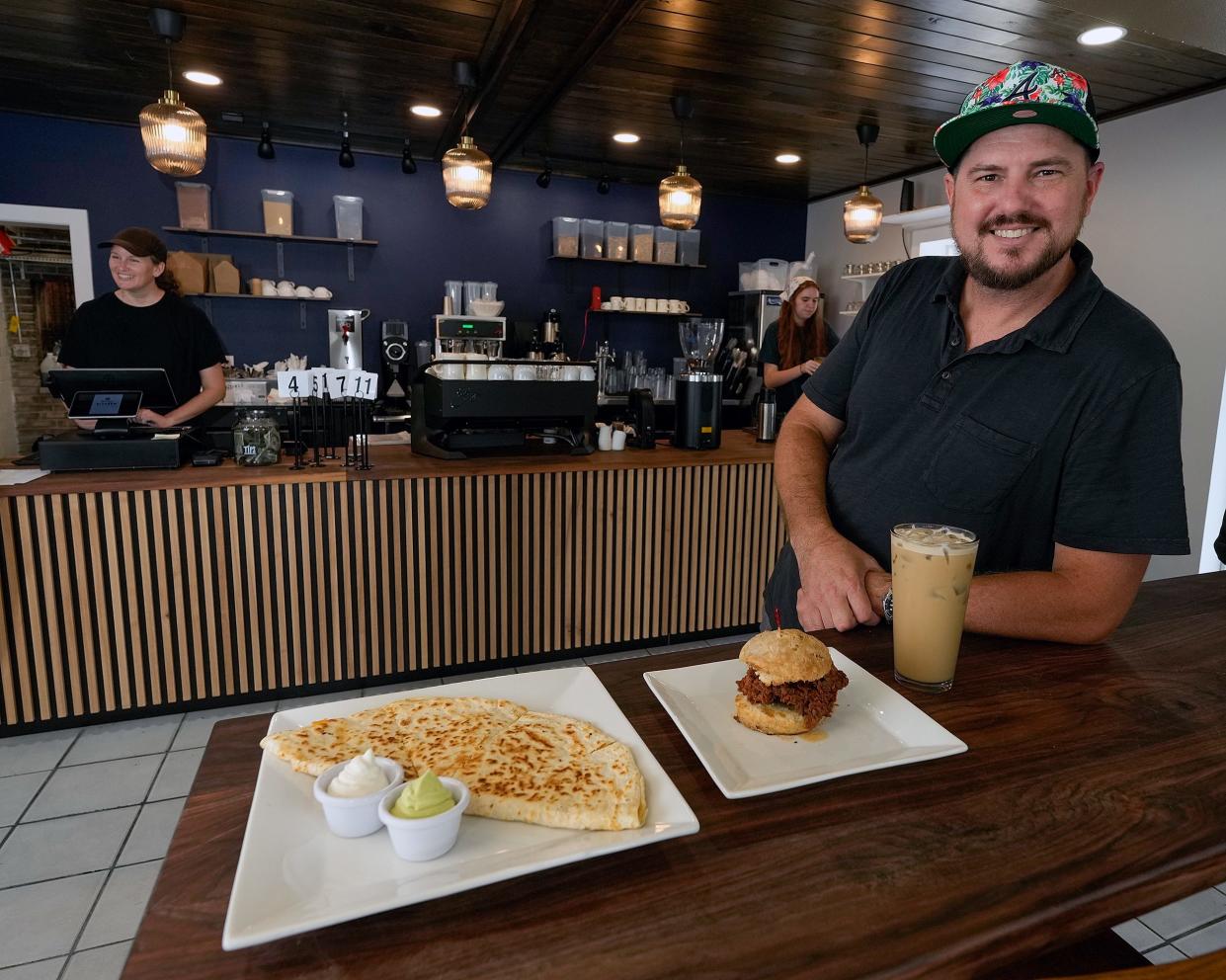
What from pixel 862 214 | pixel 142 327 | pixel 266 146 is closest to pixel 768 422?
pixel 862 214

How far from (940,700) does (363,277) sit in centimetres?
659

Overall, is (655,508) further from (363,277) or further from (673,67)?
(363,277)

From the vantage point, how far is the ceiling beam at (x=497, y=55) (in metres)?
3.59

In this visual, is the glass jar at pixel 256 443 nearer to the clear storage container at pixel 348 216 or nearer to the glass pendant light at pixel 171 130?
the glass pendant light at pixel 171 130

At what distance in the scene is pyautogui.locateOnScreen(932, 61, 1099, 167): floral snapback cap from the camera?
46.9 inches

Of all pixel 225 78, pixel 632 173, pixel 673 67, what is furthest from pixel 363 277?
pixel 673 67

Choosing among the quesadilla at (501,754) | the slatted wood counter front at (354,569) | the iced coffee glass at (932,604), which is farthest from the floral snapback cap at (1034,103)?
the slatted wood counter front at (354,569)

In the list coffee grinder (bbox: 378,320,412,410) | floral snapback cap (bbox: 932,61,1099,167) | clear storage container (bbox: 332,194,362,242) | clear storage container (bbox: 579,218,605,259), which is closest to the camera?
floral snapback cap (bbox: 932,61,1099,167)

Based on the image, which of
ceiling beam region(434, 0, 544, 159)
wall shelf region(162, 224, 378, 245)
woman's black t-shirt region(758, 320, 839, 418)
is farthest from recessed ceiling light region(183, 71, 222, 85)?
woman's black t-shirt region(758, 320, 839, 418)

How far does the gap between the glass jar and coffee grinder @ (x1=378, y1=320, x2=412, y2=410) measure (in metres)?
3.20

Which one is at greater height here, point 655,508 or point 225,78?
point 225,78

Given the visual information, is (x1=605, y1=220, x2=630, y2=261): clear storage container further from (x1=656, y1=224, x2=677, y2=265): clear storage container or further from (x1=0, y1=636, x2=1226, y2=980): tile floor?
(x1=0, y1=636, x2=1226, y2=980): tile floor

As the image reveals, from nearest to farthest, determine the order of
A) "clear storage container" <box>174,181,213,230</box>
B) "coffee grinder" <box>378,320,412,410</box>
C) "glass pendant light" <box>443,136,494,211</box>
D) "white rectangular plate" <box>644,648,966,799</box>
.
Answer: "white rectangular plate" <box>644,648,966,799</box> → "glass pendant light" <box>443,136,494,211</box> → "clear storage container" <box>174,181,213,230</box> → "coffee grinder" <box>378,320,412,410</box>

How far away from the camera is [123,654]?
3051 mm
